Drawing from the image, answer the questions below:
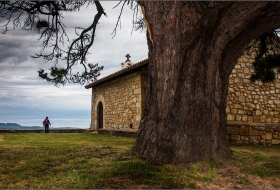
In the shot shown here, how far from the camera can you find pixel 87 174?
3.88 metres

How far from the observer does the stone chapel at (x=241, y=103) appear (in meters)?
10.0

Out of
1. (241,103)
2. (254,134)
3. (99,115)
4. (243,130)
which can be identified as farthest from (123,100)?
(254,134)

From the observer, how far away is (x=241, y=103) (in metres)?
11.5

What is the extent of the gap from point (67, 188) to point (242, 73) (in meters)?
10.2

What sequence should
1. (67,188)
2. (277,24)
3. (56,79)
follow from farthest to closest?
(56,79) < (277,24) < (67,188)

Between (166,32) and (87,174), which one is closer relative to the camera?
(87,174)

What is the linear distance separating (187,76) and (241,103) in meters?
7.88

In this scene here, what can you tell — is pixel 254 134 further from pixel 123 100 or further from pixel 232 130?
pixel 123 100

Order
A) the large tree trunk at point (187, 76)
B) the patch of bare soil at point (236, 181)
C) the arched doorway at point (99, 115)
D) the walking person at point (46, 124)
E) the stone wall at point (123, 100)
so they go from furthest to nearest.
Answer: the arched doorway at point (99, 115) → the walking person at point (46, 124) → the stone wall at point (123, 100) → the large tree trunk at point (187, 76) → the patch of bare soil at point (236, 181)

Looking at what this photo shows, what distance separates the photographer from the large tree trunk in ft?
14.4

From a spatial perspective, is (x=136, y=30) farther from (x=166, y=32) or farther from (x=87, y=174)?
(x=87, y=174)

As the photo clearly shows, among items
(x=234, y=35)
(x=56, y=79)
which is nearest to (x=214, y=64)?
(x=234, y=35)

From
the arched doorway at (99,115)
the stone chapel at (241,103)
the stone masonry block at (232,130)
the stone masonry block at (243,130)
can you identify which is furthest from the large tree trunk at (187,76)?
the arched doorway at (99,115)

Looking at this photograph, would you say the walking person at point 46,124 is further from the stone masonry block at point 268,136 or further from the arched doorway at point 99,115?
the stone masonry block at point 268,136
